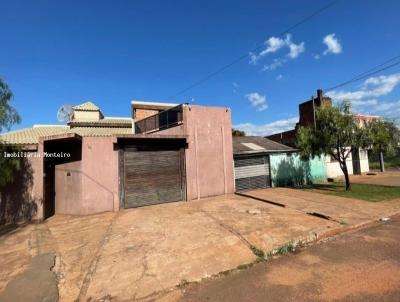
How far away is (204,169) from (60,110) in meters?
14.0

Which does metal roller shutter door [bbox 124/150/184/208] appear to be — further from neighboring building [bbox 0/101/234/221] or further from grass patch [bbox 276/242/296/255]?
grass patch [bbox 276/242/296/255]

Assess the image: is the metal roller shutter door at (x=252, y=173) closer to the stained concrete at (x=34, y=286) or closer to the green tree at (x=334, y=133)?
the green tree at (x=334, y=133)

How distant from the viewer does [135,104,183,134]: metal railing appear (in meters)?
13.0

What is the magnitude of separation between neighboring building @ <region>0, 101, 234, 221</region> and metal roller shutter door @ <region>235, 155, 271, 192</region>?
1.05 metres

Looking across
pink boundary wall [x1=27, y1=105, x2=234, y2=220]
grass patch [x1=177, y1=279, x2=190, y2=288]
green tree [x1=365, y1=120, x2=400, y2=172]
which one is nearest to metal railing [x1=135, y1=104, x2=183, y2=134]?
pink boundary wall [x1=27, y1=105, x2=234, y2=220]

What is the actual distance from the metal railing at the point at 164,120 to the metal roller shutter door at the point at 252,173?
4417 mm

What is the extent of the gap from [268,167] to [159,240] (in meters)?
11.1

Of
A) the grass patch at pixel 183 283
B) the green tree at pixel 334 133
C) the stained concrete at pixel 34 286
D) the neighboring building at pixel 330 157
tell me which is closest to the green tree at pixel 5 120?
the stained concrete at pixel 34 286

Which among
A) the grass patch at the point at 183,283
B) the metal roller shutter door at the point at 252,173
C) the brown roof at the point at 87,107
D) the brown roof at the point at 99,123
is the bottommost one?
the grass patch at the point at 183,283

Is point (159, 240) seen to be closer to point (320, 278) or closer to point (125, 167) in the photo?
point (320, 278)

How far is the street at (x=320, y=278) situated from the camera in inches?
161

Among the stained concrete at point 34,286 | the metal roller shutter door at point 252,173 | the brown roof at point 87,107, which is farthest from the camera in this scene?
the brown roof at point 87,107

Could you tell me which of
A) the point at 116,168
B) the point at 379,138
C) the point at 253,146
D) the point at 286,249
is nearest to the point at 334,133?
the point at 379,138

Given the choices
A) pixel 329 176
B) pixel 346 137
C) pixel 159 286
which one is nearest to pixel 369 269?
pixel 159 286
